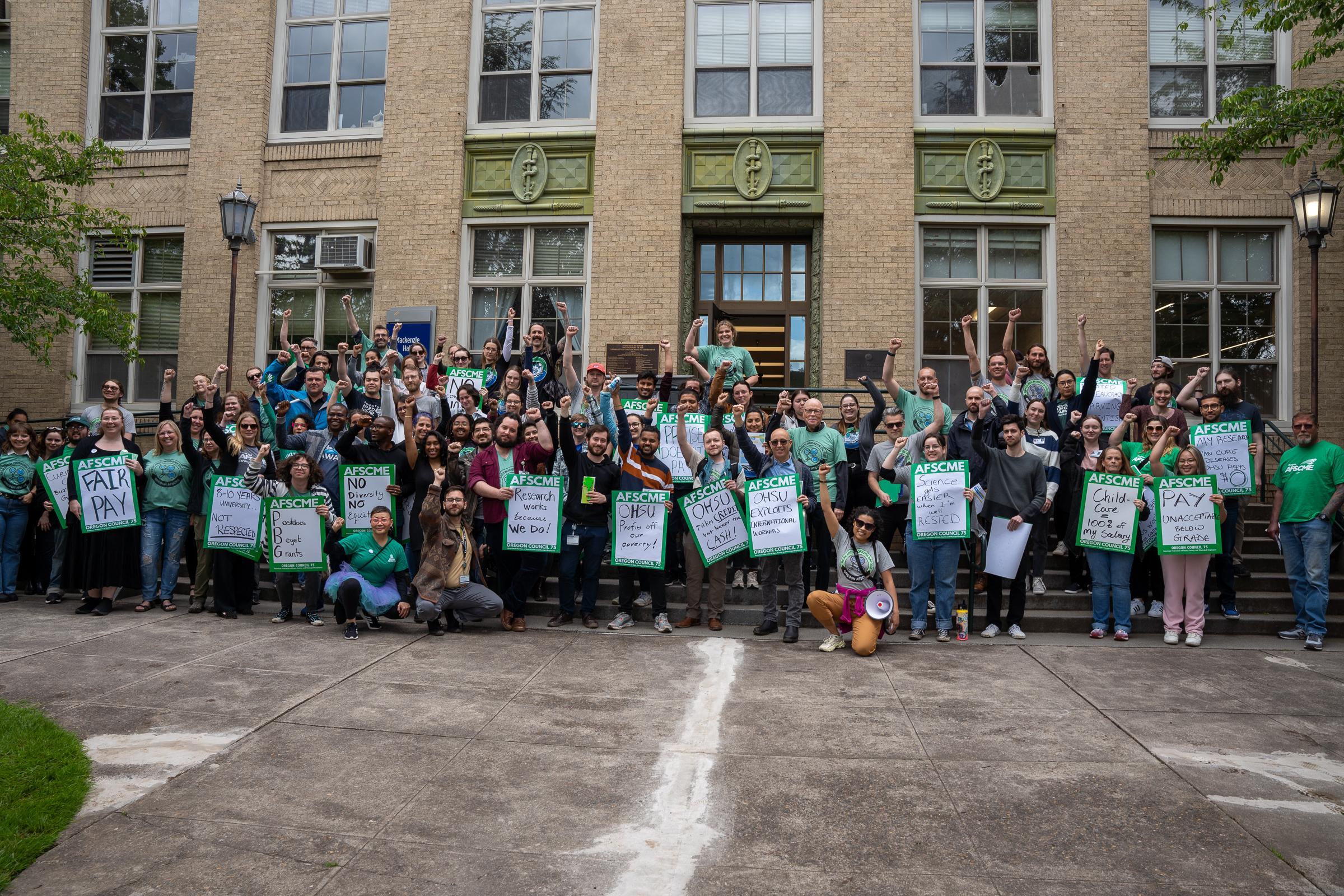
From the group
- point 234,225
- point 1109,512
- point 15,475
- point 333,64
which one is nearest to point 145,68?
point 333,64

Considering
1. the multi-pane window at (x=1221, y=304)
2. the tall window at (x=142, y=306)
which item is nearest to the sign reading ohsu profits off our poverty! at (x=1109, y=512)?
the multi-pane window at (x=1221, y=304)

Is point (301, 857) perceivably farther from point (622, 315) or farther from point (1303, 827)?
point (622, 315)

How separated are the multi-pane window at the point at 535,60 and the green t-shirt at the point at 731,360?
19.1 ft

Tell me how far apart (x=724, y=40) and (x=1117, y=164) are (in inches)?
250

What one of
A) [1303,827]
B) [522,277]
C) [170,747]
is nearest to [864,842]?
[1303,827]

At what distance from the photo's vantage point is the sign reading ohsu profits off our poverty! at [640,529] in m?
9.08

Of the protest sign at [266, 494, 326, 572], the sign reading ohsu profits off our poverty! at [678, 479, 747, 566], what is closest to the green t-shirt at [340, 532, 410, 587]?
the protest sign at [266, 494, 326, 572]

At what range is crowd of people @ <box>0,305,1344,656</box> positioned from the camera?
28.9ft

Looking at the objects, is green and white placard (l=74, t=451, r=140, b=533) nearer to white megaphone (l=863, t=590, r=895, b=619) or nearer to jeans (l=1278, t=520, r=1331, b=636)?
white megaphone (l=863, t=590, r=895, b=619)

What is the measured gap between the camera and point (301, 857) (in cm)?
421

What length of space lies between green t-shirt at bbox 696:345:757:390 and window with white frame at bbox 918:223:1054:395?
3.94 m

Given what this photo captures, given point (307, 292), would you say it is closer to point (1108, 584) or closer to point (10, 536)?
point (10, 536)

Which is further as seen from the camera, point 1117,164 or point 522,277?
point 522,277

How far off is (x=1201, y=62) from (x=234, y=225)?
14.8 m
